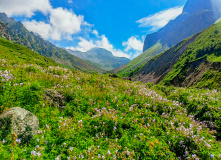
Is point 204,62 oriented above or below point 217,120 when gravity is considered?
above

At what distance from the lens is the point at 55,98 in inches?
284

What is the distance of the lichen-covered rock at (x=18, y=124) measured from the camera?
417 cm

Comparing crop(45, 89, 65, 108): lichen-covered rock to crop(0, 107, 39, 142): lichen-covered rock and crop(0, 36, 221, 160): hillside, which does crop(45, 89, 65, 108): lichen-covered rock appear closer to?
crop(0, 36, 221, 160): hillside

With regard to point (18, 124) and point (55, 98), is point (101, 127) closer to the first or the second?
point (18, 124)

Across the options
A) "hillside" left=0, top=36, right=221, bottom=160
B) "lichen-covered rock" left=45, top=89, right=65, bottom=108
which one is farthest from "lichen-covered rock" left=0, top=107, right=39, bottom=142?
"lichen-covered rock" left=45, top=89, right=65, bottom=108

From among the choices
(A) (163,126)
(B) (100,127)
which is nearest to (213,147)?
(A) (163,126)

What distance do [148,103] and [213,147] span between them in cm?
377

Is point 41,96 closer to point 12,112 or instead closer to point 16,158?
point 12,112

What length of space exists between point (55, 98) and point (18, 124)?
9.48ft

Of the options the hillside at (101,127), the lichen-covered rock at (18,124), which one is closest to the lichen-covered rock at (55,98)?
the hillside at (101,127)

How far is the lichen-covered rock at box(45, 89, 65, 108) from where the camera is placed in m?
6.89

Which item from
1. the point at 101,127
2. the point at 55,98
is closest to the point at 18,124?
the point at 55,98

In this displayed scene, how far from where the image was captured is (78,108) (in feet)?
23.2

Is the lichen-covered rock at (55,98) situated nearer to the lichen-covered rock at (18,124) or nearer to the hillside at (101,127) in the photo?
the hillside at (101,127)
